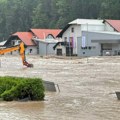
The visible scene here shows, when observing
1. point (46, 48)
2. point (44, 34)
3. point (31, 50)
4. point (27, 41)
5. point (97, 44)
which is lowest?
point (31, 50)

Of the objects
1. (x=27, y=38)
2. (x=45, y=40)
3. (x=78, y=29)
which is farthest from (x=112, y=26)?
(x=27, y=38)

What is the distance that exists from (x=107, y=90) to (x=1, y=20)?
98.5m

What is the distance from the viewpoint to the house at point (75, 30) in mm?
68250

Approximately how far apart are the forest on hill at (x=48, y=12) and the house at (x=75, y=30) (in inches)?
500

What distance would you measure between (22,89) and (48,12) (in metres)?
87.8

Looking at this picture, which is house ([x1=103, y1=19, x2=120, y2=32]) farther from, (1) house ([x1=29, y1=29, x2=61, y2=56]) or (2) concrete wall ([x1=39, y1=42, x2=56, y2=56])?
(2) concrete wall ([x1=39, y1=42, x2=56, y2=56])

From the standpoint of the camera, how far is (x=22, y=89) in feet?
48.9

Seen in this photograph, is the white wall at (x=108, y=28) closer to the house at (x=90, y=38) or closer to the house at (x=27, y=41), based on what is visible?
the house at (x=90, y=38)

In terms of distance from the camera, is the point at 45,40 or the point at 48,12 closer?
the point at 45,40

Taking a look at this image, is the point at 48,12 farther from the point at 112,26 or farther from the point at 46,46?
the point at 112,26

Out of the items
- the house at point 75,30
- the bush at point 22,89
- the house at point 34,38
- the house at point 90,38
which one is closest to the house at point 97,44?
the house at point 90,38

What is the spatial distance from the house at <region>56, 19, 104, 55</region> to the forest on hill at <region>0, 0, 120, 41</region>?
12.7m

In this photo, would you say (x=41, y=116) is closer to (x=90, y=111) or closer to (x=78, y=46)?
(x=90, y=111)

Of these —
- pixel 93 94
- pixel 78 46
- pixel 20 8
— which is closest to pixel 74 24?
pixel 78 46
